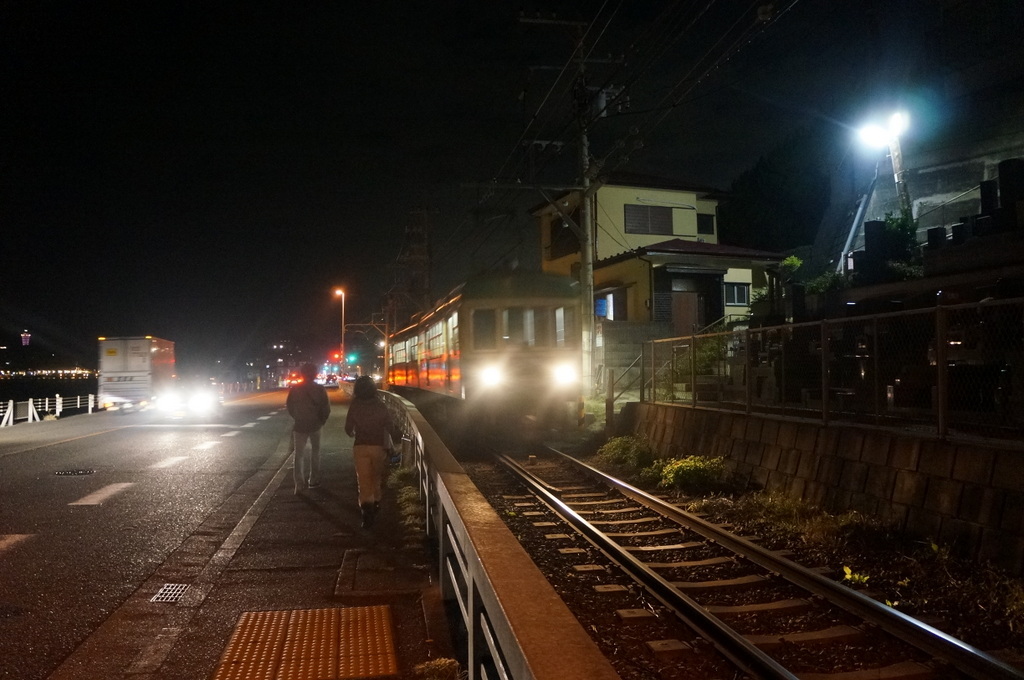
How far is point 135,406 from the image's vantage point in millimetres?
33438

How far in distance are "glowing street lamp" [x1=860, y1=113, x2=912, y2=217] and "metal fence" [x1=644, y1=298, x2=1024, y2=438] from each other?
14453 mm

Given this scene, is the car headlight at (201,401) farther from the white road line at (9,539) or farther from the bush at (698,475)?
the bush at (698,475)

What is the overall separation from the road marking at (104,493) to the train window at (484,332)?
7337mm

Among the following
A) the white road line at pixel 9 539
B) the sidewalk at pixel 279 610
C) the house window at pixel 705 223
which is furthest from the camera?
the house window at pixel 705 223

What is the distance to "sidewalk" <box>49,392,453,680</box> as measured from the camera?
4586 millimetres

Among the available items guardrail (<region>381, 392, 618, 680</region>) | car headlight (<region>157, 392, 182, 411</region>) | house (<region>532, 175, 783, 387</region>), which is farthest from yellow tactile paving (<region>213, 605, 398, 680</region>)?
car headlight (<region>157, 392, 182, 411</region>)

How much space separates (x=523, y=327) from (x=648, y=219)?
2138 cm

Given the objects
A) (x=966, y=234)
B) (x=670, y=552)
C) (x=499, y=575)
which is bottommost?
(x=670, y=552)

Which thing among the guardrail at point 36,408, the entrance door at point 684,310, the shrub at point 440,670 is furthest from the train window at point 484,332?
the guardrail at point 36,408

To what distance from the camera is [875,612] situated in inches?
Result: 208

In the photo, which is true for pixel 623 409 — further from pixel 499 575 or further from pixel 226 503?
pixel 499 575

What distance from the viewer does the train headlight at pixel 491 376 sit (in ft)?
53.9

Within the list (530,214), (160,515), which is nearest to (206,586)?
(160,515)

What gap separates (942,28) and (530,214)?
69.3 feet
